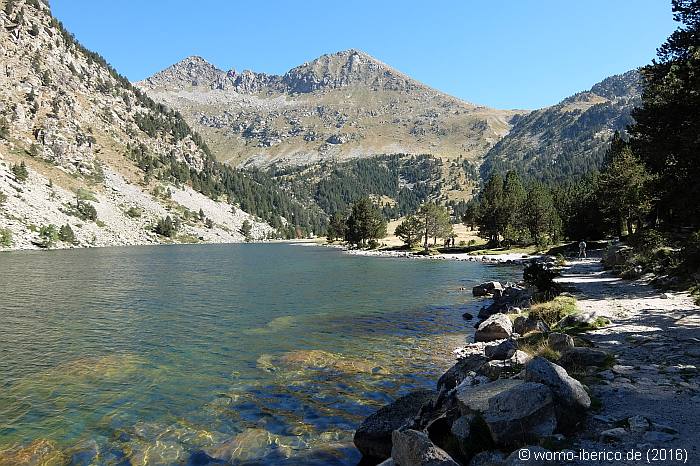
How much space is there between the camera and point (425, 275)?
214 ft

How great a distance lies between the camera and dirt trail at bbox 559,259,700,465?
28.4 feet

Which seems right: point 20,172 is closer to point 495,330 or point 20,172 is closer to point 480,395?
point 495,330

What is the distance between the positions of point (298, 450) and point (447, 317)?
74.0ft

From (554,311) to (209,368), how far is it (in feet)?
61.8

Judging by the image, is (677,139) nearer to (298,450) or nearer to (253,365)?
(298,450)

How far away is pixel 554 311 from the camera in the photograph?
81.0 ft

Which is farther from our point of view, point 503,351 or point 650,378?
point 503,351

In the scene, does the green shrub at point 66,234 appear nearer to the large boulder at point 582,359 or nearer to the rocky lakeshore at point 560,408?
the rocky lakeshore at point 560,408

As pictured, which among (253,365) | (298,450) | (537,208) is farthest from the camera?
(537,208)

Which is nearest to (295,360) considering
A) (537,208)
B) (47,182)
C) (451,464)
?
(451,464)

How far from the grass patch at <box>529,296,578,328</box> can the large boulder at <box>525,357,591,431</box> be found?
1392 centimetres

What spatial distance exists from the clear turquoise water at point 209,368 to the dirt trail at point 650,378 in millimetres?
7012

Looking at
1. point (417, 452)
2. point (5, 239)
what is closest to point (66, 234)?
point (5, 239)

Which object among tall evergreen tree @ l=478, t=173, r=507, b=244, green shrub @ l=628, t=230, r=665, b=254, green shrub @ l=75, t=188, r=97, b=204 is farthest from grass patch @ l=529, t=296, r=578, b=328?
green shrub @ l=75, t=188, r=97, b=204
